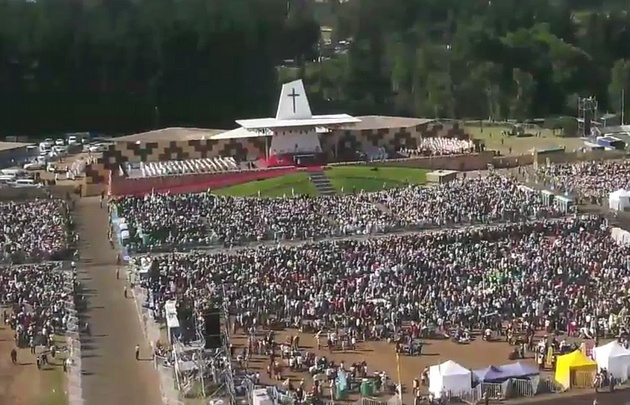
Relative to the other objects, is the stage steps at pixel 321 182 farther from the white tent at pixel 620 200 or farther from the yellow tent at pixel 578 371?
the yellow tent at pixel 578 371

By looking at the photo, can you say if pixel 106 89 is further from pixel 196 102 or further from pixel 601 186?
pixel 601 186

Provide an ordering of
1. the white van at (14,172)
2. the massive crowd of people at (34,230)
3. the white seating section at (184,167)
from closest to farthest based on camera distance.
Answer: the massive crowd of people at (34,230), the white seating section at (184,167), the white van at (14,172)

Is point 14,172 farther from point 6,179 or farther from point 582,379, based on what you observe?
point 582,379

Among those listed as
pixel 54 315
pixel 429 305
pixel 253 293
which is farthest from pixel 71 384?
pixel 429 305

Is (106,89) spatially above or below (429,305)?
above

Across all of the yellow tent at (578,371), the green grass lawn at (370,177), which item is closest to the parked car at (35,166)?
the green grass lawn at (370,177)

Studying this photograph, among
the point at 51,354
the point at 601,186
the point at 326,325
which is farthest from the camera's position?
the point at 601,186
